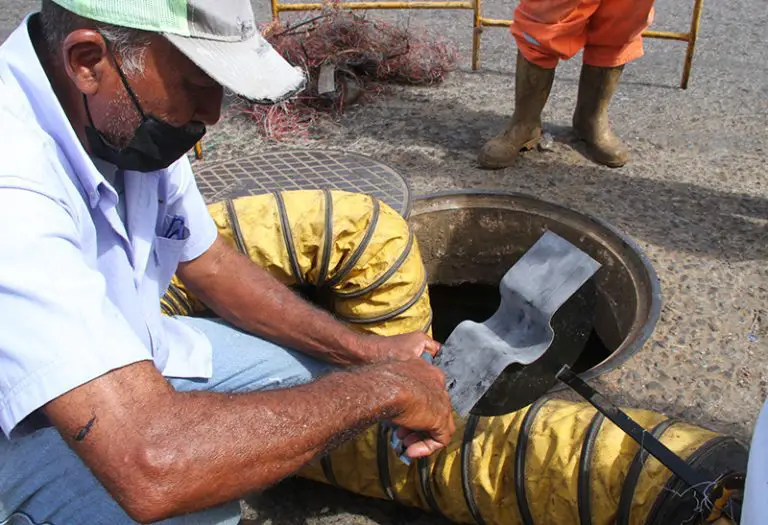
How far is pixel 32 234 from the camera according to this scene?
123 cm

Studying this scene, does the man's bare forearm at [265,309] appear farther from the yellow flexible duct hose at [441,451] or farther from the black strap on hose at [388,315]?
the black strap on hose at [388,315]

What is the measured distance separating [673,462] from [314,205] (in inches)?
59.6

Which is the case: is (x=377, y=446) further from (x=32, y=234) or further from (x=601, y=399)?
(x=32, y=234)

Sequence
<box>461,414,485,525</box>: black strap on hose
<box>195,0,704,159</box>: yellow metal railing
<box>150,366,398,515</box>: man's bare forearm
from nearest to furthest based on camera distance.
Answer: <box>150,366,398,515</box>: man's bare forearm → <box>461,414,485,525</box>: black strap on hose → <box>195,0,704,159</box>: yellow metal railing

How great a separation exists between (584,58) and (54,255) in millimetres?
3173

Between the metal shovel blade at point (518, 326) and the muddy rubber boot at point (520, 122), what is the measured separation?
167cm

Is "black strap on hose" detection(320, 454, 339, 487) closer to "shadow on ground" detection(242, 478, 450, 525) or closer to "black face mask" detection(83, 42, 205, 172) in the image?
"shadow on ground" detection(242, 478, 450, 525)

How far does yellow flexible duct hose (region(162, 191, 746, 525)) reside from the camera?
1.89 m

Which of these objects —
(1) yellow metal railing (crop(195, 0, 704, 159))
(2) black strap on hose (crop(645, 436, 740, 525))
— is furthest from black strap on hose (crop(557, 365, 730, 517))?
(1) yellow metal railing (crop(195, 0, 704, 159))

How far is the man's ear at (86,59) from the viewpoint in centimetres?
134

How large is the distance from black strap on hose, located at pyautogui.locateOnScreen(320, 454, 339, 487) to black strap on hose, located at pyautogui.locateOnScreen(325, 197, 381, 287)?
2.36 feet

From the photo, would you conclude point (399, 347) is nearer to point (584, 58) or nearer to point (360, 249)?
point (360, 249)

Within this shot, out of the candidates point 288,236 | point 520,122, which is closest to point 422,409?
point 288,236

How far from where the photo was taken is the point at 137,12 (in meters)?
1.32
